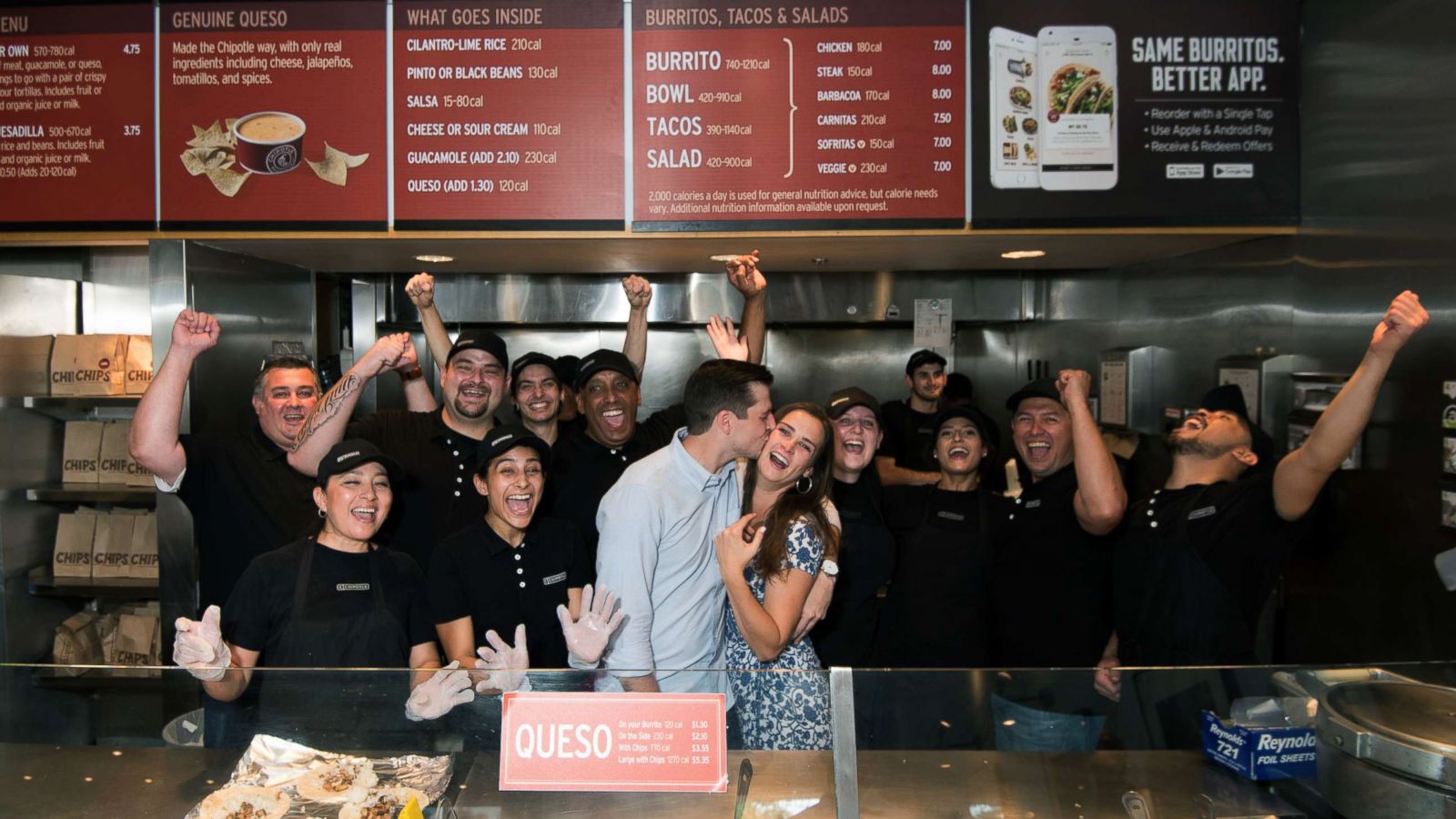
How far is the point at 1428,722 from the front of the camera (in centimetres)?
162

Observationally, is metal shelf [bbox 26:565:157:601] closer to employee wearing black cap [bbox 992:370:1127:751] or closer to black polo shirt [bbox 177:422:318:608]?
black polo shirt [bbox 177:422:318:608]

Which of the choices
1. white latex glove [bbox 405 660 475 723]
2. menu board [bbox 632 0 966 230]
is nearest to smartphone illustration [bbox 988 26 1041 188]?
menu board [bbox 632 0 966 230]

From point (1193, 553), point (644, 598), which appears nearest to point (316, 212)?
point (644, 598)

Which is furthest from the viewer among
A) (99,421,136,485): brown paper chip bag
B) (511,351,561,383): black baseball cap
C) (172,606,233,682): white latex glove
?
(99,421,136,485): brown paper chip bag

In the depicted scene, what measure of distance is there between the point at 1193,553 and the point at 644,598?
1440mm

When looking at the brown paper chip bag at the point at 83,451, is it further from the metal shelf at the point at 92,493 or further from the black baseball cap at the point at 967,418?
the black baseball cap at the point at 967,418

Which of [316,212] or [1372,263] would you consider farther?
[316,212]

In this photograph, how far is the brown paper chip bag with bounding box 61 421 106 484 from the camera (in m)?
4.04

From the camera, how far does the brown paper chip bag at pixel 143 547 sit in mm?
3959

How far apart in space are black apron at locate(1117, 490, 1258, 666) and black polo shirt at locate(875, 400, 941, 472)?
2.12 m

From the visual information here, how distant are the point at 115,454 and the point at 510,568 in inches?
90.3

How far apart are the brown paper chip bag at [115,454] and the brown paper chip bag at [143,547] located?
19 cm

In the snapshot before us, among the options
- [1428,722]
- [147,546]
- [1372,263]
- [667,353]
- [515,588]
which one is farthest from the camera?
[667,353]

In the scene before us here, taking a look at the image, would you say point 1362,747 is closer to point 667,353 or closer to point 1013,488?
point 1013,488
